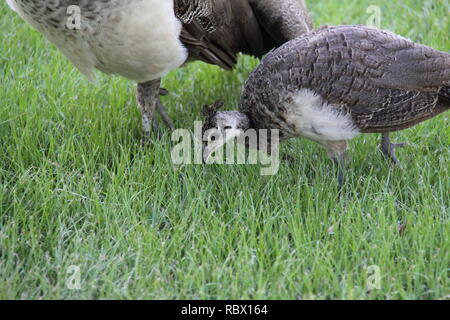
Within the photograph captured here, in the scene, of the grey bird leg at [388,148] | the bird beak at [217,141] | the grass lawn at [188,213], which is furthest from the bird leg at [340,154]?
the bird beak at [217,141]

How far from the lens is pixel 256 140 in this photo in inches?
183

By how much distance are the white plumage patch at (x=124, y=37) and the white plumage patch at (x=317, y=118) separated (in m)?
0.90

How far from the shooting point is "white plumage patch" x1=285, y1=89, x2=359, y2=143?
425 centimetres

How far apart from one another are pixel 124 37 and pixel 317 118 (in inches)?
50.3

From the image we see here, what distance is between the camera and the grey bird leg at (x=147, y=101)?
16.6 feet

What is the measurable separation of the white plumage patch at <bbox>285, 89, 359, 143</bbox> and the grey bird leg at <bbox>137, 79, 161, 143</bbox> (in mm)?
1173

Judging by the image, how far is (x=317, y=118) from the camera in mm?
4254

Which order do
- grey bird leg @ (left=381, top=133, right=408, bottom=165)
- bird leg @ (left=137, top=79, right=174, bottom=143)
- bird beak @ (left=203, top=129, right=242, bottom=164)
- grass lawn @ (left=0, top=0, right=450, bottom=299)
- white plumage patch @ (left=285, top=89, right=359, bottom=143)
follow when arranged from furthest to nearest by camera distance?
bird leg @ (left=137, top=79, right=174, bottom=143)
grey bird leg @ (left=381, top=133, right=408, bottom=165)
bird beak @ (left=203, top=129, right=242, bottom=164)
white plumage patch @ (left=285, top=89, right=359, bottom=143)
grass lawn @ (left=0, top=0, right=450, bottom=299)

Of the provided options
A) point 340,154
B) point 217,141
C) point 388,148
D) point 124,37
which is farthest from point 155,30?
point 388,148

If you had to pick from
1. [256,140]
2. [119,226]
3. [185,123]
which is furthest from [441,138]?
[119,226]

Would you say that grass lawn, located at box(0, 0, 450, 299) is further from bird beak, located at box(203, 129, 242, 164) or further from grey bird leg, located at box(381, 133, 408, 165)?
bird beak, located at box(203, 129, 242, 164)

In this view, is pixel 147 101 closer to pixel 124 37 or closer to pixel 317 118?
pixel 124 37

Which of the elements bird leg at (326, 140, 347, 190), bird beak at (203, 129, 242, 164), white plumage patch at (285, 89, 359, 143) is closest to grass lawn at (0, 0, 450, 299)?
bird leg at (326, 140, 347, 190)

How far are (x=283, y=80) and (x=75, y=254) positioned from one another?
5.27 ft
